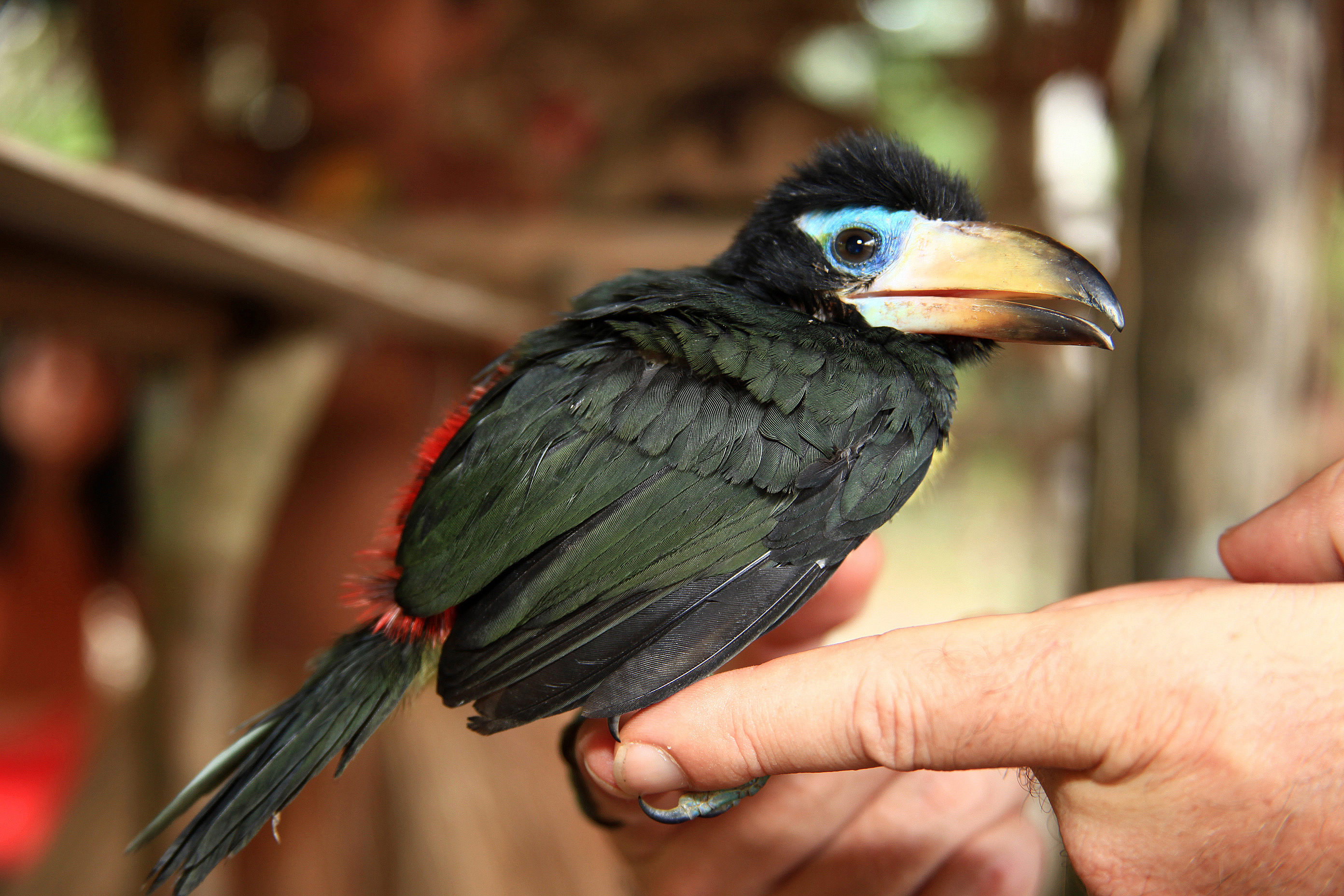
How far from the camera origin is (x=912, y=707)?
819mm

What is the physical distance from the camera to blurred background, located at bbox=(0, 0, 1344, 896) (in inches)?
67.7

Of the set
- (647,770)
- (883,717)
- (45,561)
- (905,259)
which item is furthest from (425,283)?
(45,561)

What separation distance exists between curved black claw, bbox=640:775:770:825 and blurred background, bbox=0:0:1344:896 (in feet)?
1.81

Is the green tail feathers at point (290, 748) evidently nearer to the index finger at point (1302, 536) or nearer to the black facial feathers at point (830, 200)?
the black facial feathers at point (830, 200)

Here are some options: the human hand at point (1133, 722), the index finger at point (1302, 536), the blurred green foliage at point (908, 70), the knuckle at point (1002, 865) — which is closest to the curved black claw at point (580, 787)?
the human hand at point (1133, 722)

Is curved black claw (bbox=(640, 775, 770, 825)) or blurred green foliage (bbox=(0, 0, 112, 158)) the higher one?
blurred green foliage (bbox=(0, 0, 112, 158))

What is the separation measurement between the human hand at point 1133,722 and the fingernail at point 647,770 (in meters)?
0.07

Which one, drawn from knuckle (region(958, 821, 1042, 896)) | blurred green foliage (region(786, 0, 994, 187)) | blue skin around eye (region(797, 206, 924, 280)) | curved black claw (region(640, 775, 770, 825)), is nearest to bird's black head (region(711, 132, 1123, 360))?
blue skin around eye (region(797, 206, 924, 280))

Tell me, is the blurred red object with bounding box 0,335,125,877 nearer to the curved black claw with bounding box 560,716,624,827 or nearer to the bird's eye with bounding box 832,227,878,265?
the curved black claw with bounding box 560,716,624,827

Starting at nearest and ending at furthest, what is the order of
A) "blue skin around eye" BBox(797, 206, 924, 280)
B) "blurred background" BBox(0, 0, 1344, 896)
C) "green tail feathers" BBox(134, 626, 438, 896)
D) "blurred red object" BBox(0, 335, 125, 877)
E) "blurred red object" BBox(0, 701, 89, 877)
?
"green tail feathers" BBox(134, 626, 438, 896) < "blue skin around eye" BBox(797, 206, 924, 280) < "blurred background" BBox(0, 0, 1344, 896) < "blurred red object" BBox(0, 701, 89, 877) < "blurred red object" BBox(0, 335, 125, 877)

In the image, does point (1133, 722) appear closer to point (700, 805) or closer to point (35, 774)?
point (700, 805)

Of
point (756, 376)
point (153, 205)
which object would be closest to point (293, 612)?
point (153, 205)

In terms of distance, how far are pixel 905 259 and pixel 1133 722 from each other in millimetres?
763

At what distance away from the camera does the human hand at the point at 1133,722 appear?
0.76 meters
